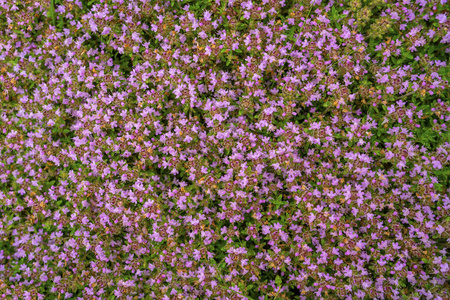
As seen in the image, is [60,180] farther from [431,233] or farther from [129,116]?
[431,233]

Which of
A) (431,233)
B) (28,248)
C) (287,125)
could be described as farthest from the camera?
(28,248)

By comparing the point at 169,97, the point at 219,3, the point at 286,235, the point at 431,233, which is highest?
the point at 219,3

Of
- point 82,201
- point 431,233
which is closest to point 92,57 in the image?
point 82,201

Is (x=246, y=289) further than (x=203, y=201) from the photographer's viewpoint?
No

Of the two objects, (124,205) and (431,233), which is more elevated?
(124,205)

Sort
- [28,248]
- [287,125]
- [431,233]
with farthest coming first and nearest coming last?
[28,248]
[287,125]
[431,233]

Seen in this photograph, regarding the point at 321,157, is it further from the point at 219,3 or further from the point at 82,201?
the point at 82,201

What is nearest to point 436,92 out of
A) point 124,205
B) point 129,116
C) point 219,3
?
point 219,3
